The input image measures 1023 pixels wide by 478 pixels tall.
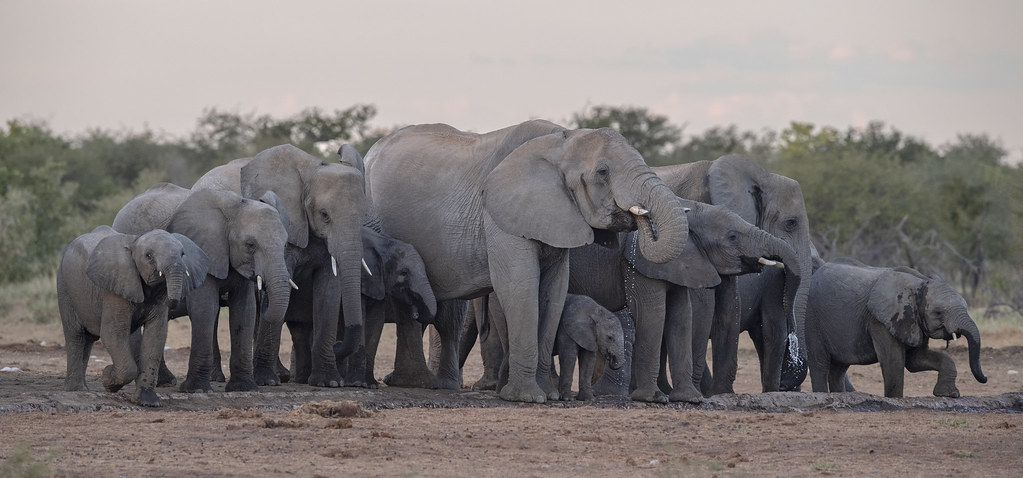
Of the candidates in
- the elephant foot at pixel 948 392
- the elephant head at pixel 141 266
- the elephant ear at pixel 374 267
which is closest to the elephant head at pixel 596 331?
the elephant ear at pixel 374 267

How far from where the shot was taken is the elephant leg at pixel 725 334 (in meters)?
12.6

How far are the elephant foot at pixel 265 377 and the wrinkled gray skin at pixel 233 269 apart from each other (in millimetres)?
533

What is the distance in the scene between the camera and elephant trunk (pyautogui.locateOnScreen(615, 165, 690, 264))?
1052 centimetres

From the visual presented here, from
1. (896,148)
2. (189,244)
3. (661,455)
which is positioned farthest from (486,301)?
(896,148)

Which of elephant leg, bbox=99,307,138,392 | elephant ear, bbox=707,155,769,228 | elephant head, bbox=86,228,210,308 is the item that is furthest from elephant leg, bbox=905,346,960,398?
elephant leg, bbox=99,307,138,392

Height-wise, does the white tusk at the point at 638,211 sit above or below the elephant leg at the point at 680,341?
above

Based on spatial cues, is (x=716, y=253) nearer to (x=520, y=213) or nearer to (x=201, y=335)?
(x=520, y=213)

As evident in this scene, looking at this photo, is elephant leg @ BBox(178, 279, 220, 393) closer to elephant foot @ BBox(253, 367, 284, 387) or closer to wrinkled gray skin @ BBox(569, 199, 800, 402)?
elephant foot @ BBox(253, 367, 284, 387)

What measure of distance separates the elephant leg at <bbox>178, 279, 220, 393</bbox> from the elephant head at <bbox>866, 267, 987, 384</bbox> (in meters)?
5.73

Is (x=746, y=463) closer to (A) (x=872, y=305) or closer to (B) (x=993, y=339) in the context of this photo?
(A) (x=872, y=305)

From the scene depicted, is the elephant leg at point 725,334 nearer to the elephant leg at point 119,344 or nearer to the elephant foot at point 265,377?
the elephant foot at point 265,377

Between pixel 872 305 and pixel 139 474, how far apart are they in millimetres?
7522

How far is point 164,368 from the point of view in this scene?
11.8 meters

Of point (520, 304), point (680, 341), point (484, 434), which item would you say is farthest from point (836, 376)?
point (484, 434)
